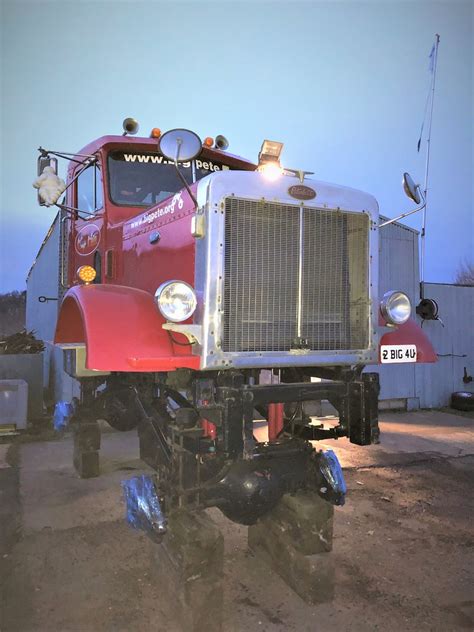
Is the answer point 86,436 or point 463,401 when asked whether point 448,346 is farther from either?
point 86,436

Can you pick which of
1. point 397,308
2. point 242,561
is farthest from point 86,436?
point 397,308

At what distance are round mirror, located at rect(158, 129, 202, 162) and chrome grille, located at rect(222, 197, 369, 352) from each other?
14.1 inches

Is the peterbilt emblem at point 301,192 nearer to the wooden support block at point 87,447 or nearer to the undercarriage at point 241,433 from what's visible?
the undercarriage at point 241,433

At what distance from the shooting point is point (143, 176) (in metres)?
4.33

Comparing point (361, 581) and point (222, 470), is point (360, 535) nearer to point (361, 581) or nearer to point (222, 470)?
point (361, 581)

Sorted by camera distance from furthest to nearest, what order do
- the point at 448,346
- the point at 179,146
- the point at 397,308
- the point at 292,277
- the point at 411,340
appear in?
the point at 448,346
the point at 411,340
the point at 397,308
the point at 292,277
the point at 179,146

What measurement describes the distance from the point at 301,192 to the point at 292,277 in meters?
0.52

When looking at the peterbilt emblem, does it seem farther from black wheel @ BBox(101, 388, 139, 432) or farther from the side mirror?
the side mirror

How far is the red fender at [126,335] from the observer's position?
2.54 meters

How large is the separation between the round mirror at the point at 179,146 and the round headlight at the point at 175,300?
728 mm

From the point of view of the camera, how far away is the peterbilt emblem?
2.84 m

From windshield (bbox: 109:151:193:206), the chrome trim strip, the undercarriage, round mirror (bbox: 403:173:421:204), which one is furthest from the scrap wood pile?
round mirror (bbox: 403:173:421:204)

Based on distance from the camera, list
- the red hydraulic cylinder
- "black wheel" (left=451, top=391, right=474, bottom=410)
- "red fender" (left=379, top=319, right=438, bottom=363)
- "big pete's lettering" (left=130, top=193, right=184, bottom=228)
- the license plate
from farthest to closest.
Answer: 1. "black wheel" (left=451, top=391, right=474, bottom=410)
2. the red hydraulic cylinder
3. "red fender" (left=379, top=319, right=438, bottom=363)
4. the license plate
5. "big pete's lettering" (left=130, top=193, right=184, bottom=228)

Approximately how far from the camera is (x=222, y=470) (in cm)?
290
